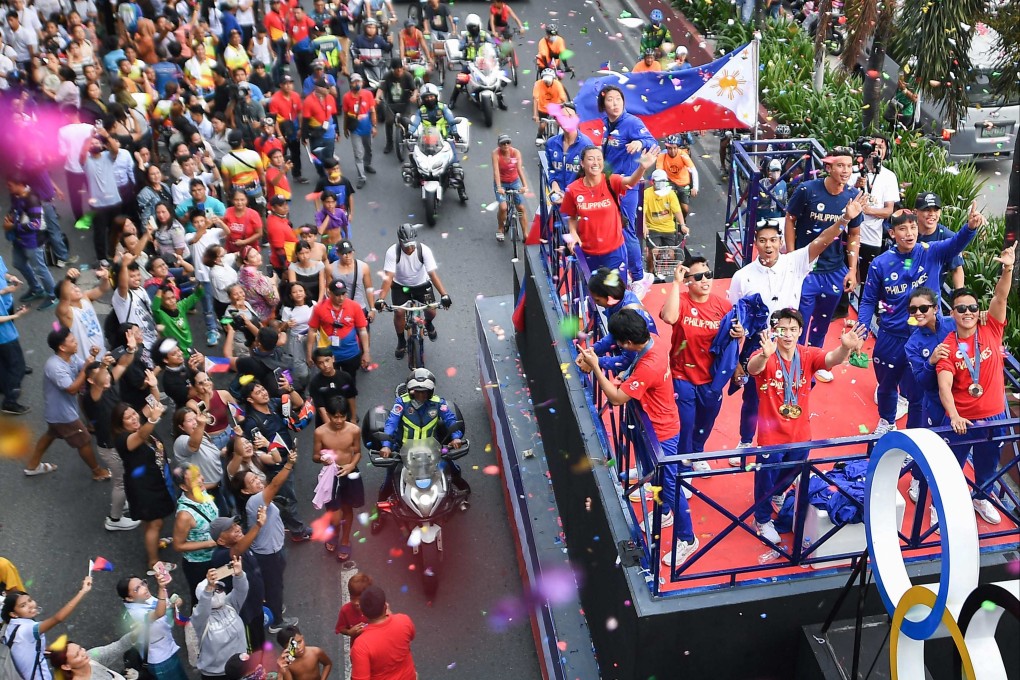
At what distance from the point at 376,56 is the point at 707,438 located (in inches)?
508

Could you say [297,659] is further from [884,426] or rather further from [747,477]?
[884,426]

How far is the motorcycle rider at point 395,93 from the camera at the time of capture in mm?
18453

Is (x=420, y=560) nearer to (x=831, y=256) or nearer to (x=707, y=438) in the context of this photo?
(x=707, y=438)

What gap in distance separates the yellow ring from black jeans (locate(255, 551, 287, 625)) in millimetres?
4989

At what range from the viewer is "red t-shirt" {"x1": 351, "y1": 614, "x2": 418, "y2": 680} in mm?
7609

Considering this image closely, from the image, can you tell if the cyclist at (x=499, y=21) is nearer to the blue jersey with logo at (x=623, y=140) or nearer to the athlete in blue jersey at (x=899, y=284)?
the blue jersey with logo at (x=623, y=140)

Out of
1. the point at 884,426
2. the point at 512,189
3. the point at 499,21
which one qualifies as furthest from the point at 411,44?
the point at 884,426

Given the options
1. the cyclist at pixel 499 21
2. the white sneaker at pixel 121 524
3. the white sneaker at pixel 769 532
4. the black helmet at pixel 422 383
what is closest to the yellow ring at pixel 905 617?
the white sneaker at pixel 769 532

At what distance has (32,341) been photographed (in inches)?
535

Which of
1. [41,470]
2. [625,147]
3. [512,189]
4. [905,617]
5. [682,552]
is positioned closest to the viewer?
[905,617]

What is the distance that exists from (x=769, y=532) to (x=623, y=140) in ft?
13.9

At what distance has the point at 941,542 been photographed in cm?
546

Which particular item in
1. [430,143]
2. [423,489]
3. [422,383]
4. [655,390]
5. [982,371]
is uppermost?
[430,143]

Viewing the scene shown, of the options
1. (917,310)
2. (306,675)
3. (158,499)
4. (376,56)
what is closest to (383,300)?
(158,499)
